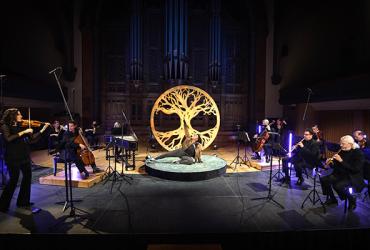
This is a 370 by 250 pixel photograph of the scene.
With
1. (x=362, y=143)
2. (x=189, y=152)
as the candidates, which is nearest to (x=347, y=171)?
(x=362, y=143)

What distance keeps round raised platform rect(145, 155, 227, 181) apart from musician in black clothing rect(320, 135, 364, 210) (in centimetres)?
251

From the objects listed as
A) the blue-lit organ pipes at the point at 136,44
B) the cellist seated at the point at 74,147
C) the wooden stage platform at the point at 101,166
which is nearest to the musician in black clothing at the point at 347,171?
the wooden stage platform at the point at 101,166

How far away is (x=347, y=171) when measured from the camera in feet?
13.7

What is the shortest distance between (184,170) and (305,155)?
2.60 m

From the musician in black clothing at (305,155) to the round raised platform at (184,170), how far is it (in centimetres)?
159

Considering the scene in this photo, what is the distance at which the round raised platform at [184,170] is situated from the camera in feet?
19.5

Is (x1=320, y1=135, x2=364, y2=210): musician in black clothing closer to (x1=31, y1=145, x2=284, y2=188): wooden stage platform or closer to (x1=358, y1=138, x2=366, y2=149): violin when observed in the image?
(x1=358, y1=138, x2=366, y2=149): violin

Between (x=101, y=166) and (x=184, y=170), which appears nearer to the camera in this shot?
(x=184, y=170)

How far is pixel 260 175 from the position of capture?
6.45 metres

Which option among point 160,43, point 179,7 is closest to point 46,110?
point 160,43

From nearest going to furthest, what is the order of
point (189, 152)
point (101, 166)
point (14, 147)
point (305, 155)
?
point (14, 147)
point (305, 155)
point (189, 152)
point (101, 166)

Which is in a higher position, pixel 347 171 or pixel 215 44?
pixel 215 44

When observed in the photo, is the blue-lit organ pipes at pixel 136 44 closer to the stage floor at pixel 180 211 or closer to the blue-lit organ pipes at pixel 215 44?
the blue-lit organ pipes at pixel 215 44

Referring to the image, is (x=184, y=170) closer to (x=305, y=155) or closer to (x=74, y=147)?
(x=74, y=147)
